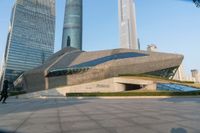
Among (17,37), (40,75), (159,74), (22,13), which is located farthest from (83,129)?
(22,13)

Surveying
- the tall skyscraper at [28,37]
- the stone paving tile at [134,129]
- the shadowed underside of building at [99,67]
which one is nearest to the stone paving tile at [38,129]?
the stone paving tile at [134,129]

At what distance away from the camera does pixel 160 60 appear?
2162 inches

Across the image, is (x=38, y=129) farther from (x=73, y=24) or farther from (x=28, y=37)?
(x=73, y=24)

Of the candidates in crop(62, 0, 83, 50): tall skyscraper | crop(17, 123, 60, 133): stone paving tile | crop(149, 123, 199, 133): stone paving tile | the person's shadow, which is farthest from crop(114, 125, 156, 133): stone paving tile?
crop(62, 0, 83, 50): tall skyscraper

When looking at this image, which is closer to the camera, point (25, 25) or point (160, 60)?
point (160, 60)

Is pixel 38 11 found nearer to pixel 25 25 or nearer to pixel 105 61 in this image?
pixel 25 25

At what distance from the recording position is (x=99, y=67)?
49.8 metres

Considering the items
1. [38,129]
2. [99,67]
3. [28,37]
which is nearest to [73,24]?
[28,37]

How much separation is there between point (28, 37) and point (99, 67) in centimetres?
12108

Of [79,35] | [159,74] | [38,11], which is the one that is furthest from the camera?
[79,35]

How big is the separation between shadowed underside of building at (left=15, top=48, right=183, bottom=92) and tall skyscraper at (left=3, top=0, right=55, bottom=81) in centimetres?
9630

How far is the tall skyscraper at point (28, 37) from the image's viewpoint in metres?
144

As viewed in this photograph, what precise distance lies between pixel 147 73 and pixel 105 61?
12.1 metres

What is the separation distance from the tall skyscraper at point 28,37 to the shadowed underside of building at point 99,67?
96.3 metres
